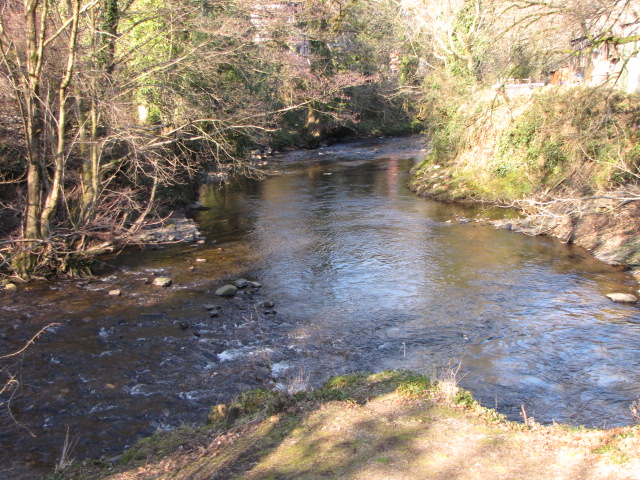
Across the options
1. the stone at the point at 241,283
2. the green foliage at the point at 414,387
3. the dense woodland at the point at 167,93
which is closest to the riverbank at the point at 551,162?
the dense woodland at the point at 167,93

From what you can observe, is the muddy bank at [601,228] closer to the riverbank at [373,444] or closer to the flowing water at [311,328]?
the flowing water at [311,328]

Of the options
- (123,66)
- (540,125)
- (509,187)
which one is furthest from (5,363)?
(540,125)

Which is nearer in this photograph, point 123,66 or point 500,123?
point 123,66

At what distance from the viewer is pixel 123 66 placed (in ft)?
47.5

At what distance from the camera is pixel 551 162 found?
63.1ft

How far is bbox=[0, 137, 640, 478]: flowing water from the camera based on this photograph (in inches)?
280

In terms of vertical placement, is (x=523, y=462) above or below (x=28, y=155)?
below

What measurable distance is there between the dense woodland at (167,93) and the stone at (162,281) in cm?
193

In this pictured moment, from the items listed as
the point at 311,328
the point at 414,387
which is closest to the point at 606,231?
the point at 311,328

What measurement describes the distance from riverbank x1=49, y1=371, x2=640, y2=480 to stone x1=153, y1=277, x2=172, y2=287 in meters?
6.39

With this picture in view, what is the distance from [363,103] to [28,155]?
1317 inches

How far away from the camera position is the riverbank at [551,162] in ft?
47.4

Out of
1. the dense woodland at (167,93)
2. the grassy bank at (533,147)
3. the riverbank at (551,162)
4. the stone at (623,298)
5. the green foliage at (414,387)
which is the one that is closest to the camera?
the green foliage at (414,387)

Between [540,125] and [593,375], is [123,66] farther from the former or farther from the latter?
[540,125]
